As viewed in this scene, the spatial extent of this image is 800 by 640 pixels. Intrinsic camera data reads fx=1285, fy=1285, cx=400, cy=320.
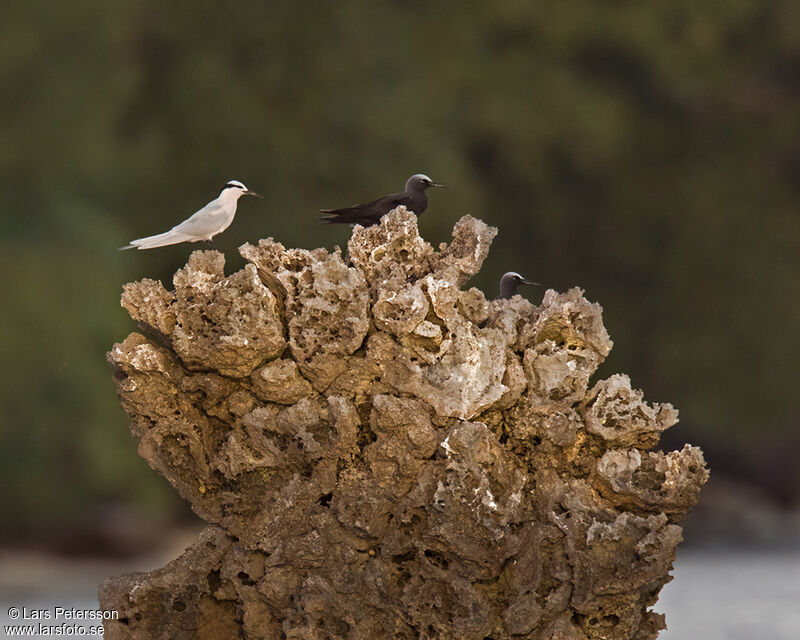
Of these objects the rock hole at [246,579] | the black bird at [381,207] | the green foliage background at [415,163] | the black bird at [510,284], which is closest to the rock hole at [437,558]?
the rock hole at [246,579]

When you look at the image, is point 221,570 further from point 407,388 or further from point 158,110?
point 158,110

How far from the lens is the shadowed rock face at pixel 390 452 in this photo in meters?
4.11

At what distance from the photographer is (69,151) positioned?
33.7ft

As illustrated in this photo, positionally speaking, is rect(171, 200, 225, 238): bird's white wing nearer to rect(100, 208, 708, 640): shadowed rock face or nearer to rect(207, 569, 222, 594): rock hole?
rect(100, 208, 708, 640): shadowed rock face

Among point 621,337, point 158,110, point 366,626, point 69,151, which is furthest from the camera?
point 621,337

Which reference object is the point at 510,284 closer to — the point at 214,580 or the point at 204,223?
the point at 204,223

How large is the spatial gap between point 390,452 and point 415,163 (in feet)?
21.6

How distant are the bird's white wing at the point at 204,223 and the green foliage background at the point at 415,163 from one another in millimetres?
5189

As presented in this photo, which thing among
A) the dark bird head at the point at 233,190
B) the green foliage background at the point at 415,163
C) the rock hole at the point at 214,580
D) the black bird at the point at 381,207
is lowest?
the rock hole at the point at 214,580

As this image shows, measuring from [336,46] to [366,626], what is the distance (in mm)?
7283

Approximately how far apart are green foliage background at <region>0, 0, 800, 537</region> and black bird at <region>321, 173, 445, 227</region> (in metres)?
5.03

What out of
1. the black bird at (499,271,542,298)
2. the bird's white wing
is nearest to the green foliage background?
the black bird at (499,271,542,298)

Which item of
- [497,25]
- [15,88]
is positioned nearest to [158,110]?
[15,88]

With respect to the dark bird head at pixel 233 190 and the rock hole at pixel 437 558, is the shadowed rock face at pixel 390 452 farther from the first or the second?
the dark bird head at pixel 233 190
